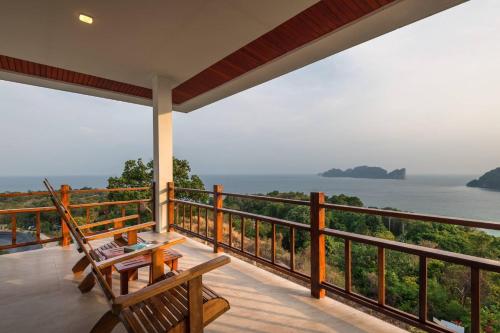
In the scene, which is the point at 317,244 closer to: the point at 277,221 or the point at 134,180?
the point at 277,221

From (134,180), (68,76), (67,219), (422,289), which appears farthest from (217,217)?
(134,180)

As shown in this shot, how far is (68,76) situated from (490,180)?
1699 cm

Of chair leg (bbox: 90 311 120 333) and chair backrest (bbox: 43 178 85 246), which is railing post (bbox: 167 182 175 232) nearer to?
chair backrest (bbox: 43 178 85 246)

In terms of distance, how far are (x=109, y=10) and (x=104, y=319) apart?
2997 mm

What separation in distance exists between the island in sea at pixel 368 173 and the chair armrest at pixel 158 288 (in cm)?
2566

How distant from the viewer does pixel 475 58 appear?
8570mm

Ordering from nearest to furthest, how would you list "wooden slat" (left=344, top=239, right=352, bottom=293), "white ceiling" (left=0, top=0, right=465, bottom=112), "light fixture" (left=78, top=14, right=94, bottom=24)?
"wooden slat" (left=344, top=239, right=352, bottom=293) → "white ceiling" (left=0, top=0, right=465, bottom=112) → "light fixture" (left=78, top=14, right=94, bottom=24)

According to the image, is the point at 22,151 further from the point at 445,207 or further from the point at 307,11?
the point at 445,207

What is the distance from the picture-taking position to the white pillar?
4.79m

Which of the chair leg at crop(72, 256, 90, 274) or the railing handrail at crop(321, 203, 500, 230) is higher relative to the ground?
the railing handrail at crop(321, 203, 500, 230)

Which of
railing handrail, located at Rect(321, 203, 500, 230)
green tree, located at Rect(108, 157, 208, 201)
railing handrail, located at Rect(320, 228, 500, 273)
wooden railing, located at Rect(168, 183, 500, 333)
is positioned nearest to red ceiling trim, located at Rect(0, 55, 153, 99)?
wooden railing, located at Rect(168, 183, 500, 333)

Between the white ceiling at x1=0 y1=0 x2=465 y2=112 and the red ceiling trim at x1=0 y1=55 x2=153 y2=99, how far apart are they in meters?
0.35

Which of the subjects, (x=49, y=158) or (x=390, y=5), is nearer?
(x=390, y=5)

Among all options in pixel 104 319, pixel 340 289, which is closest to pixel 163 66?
pixel 104 319
